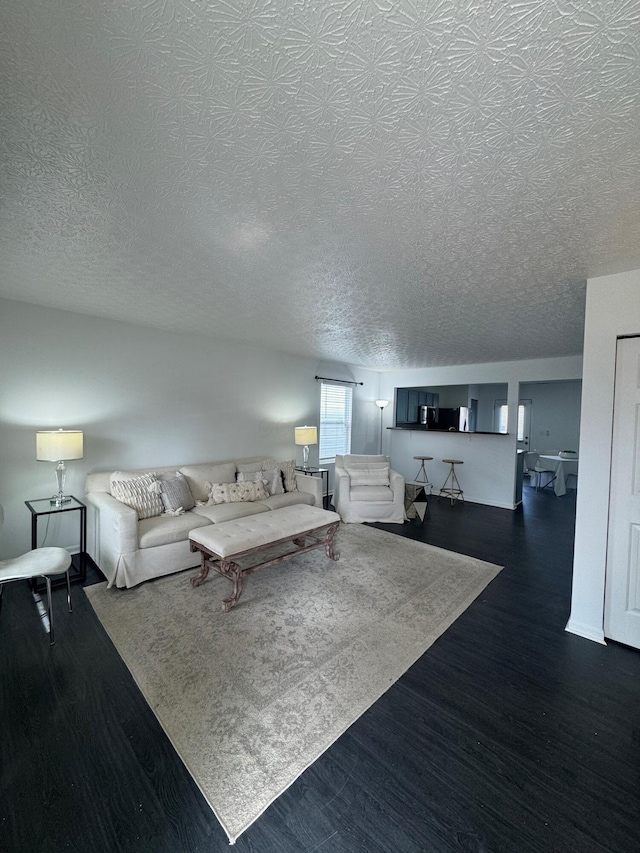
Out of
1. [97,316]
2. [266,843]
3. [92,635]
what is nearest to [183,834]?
[266,843]

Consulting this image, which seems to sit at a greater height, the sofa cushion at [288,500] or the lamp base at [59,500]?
the lamp base at [59,500]

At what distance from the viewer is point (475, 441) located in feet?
19.8

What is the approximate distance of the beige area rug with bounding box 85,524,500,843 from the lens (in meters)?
1.45

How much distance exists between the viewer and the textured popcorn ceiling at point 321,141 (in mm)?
802

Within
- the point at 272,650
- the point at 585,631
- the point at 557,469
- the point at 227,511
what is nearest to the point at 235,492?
the point at 227,511

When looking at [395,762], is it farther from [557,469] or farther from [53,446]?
[557,469]

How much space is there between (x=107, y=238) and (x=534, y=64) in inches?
78.5

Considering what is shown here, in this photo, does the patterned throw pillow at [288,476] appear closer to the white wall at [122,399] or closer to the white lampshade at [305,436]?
the white lampshade at [305,436]

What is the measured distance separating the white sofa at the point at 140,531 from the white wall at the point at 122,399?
1.13 feet

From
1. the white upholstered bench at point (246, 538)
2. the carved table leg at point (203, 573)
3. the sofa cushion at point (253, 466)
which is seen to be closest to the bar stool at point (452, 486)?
the sofa cushion at point (253, 466)

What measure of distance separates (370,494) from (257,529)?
6.81ft

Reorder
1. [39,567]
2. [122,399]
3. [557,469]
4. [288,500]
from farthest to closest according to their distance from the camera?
[557,469] → [288,500] → [122,399] → [39,567]

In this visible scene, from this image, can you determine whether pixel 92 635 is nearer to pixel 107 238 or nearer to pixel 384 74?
pixel 107 238

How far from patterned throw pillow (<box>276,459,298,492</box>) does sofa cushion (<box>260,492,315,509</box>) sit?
131 millimetres
